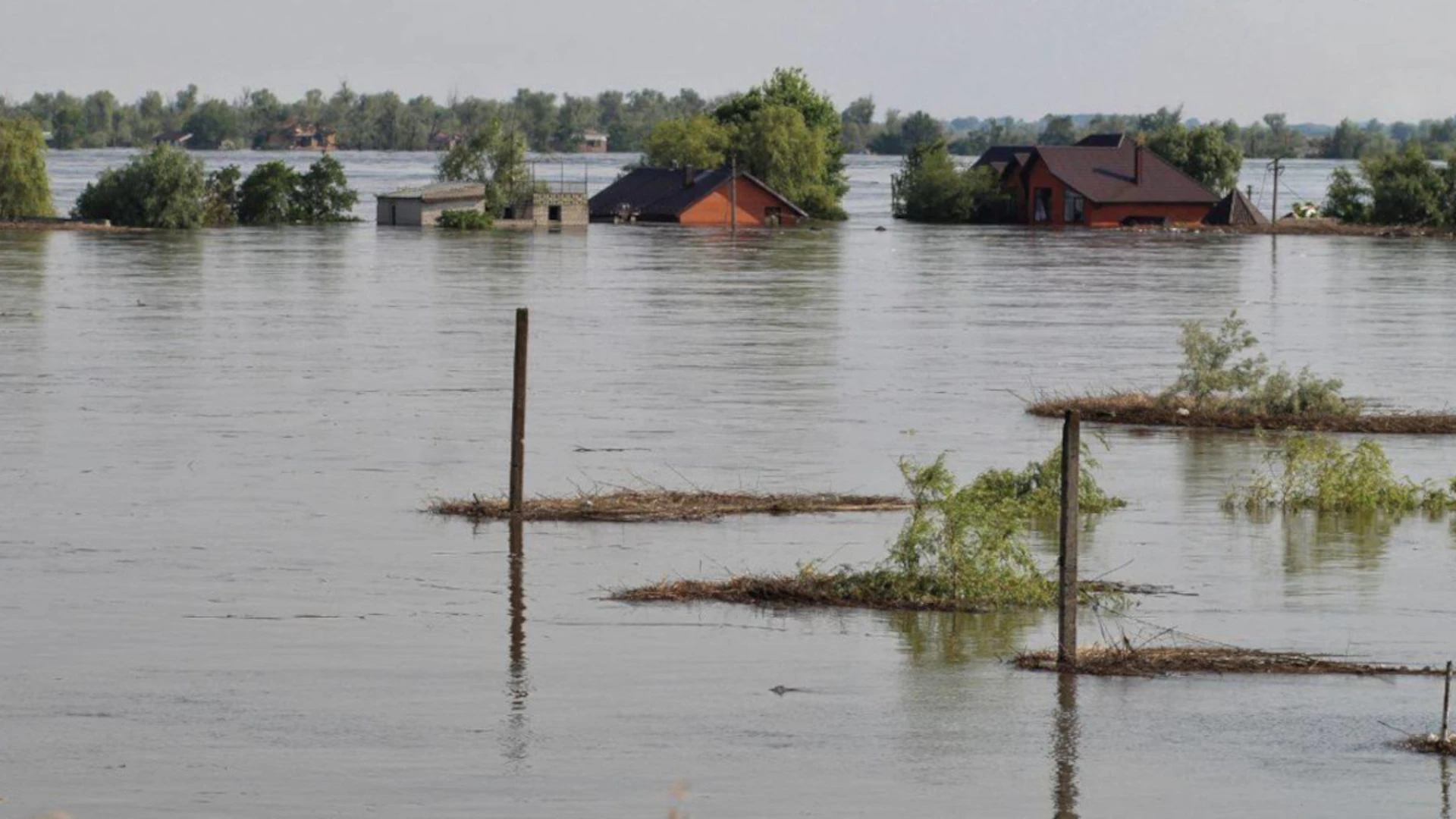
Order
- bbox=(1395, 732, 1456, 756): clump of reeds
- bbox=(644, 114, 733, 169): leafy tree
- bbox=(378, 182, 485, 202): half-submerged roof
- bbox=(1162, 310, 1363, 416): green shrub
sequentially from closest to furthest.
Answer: bbox=(1395, 732, 1456, 756): clump of reeds
bbox=(1162, 310, 1363, 416): green shrub
bbox=(378, 182, 485, 202): half-submerged roof
bbox=(644, 114, 733, 169): leafy tree

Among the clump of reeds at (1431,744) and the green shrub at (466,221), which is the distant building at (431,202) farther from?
the clump of reeds at (1431,744)

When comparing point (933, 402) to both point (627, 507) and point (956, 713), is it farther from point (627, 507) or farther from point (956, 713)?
point (956, 713)

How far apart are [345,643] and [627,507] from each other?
292 inches

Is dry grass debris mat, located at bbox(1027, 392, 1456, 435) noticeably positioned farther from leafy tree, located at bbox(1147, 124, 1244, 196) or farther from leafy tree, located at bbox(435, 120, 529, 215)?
leafy tree, located at bbox(1147, 124, 1244, 196)

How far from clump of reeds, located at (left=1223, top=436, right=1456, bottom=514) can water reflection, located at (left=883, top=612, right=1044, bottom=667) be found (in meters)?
7.54

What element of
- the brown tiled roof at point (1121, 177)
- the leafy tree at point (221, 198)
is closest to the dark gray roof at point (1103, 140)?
the brown tiled roof at point (1121, 177)

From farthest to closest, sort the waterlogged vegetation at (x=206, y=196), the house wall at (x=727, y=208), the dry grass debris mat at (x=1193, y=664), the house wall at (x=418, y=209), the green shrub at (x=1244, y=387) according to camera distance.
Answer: the house wall at (x=727, y=208) < the house wall at (x=418, y=209) < the waterlogged vegetation at (x=206, y=196) < the green shrub at (x=1244, y=387) < the dry grass debris mat at (x=1193, y=664)

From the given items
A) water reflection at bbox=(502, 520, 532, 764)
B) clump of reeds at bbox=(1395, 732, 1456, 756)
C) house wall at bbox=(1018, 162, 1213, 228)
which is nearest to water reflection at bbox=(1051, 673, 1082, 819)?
clump of reeds at bbox=(1395, 732, 1456, 756)

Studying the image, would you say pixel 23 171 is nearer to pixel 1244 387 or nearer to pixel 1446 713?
pixel 1244 387

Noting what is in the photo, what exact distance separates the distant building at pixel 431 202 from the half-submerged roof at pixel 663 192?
862 centimetres

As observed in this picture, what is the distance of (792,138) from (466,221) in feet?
70.7

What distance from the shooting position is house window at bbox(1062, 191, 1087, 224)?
119125 mm

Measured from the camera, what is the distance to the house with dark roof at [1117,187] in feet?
384

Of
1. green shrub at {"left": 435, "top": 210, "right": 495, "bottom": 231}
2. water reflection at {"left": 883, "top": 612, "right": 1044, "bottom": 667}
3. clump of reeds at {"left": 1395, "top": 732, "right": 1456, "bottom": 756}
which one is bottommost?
clump of reeds at {"left": 1395, "top": 732, "right": 1456, "bottom": 756}
